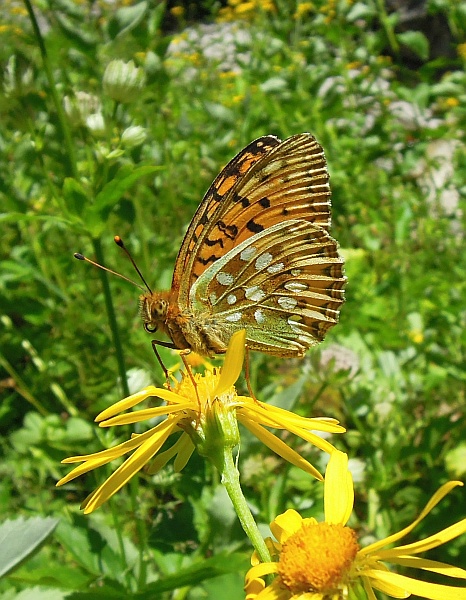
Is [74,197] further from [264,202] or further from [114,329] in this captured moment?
[264,202]

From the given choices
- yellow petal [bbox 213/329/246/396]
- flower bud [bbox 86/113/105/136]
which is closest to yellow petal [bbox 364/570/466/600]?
yellow petal [bbox 213/329/246/396]

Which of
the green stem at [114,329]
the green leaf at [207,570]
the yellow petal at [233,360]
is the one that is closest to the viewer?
→ the yellow petal at [233,360]

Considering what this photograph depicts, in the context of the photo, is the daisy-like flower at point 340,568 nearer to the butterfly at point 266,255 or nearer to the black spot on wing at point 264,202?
the butterfly at point 266,255

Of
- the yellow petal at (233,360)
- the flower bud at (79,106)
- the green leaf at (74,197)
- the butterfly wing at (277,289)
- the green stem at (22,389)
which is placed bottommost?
the green stem at (22,389)

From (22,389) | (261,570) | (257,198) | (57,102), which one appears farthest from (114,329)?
(22,389)

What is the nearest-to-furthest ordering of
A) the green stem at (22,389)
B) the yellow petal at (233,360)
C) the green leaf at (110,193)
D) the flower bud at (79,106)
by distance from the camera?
the yellow petal at (233,360) < the green leaf at (110,193) < the flower bud at (79,106) < the green stem at (22,389)

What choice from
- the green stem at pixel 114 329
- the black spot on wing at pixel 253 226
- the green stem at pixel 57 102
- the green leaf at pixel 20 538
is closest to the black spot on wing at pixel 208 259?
the black spot on wing at pixel 253 226
